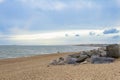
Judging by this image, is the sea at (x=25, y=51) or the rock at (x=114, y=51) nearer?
the rock at (x=114, y=51)

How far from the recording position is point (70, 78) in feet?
37.5

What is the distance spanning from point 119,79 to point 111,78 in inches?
15.8

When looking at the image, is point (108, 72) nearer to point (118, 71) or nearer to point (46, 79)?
point (118, 71)

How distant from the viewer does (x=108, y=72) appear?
12430 mm

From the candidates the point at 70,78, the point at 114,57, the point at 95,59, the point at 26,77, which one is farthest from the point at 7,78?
the point at 114,57

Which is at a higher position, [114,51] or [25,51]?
[114,51]

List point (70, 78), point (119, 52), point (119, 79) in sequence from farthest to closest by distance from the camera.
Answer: point (119, 52), point (70, 78), point (119, 79)

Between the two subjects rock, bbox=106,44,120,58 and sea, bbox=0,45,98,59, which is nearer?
rock, bbox=106,44,120,58

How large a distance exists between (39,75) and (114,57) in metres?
8.52

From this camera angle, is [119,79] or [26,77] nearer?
[119,79]

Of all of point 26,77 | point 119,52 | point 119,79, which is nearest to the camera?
point 119,79

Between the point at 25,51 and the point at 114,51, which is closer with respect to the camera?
the point at 114,51

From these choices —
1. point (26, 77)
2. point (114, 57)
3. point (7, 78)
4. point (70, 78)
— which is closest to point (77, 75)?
point (70, 78)

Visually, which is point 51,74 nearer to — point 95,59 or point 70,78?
point 70,78
